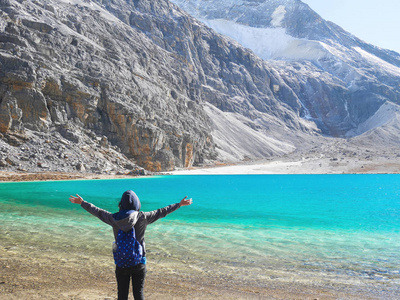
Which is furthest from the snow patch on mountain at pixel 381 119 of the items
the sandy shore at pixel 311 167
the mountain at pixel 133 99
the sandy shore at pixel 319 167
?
the sandy shore at pixel 319 167

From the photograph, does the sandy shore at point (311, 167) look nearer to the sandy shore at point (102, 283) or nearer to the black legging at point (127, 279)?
the sandy shore at point (102, 283)

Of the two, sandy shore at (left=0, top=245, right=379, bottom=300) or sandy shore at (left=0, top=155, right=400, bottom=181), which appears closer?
sandy shore at (left=0, top=245, right=379, bottom=300)

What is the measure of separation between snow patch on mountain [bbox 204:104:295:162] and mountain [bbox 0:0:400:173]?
0.54 m

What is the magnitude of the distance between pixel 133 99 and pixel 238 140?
54491 millimetres

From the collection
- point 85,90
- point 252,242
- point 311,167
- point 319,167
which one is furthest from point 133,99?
point 252,242

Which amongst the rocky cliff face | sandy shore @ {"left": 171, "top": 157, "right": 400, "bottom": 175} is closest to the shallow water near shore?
the rocky cliff face

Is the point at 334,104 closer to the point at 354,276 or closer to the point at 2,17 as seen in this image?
the point at 2,17

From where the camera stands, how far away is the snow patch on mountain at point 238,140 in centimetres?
11406

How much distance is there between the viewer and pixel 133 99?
77.9m

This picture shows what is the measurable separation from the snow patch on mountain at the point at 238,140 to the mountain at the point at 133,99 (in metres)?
0.54

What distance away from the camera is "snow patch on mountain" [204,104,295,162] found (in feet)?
374

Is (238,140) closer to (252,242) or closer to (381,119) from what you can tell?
(381,119)

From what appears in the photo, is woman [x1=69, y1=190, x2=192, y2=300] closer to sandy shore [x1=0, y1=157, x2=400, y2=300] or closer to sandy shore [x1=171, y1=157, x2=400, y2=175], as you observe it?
sandy shore [x1=0, y1=157, x2=400, y2=300]

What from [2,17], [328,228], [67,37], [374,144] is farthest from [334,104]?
[328,228]
